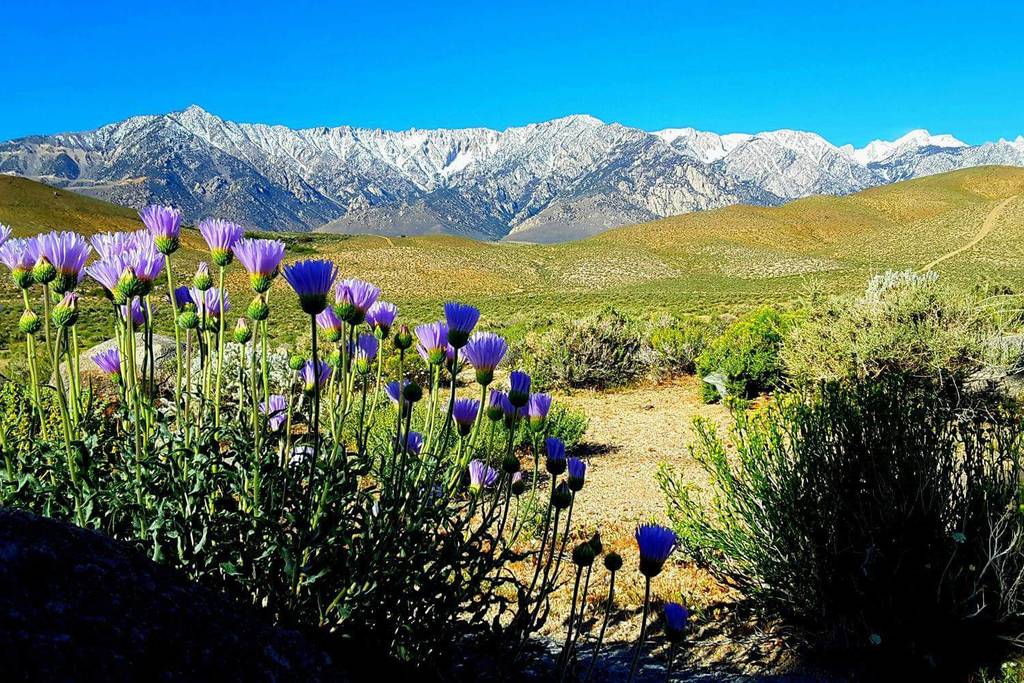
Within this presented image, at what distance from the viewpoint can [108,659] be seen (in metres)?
1.15

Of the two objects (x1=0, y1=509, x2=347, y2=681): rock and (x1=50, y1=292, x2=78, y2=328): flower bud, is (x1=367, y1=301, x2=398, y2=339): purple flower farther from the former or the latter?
(x1=0, y1=509, x2=347, y2=681): rock

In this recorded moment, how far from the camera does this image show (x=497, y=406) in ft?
8.42

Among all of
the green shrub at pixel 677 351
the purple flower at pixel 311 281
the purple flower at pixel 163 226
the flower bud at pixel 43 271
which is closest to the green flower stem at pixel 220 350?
the purple flower at pixel 163 226

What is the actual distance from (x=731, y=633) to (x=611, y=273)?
66674 millimetres

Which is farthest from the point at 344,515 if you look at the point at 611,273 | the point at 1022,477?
the point at 611,273

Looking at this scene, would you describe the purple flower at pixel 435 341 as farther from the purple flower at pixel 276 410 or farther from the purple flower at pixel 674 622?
the purple flower at pixel 674 622

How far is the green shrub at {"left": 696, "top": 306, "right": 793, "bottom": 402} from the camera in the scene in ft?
30.6

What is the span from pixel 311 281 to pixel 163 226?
29.6 inches

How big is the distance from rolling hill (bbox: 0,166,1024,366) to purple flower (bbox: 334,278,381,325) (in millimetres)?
38711

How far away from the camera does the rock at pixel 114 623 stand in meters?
1.11

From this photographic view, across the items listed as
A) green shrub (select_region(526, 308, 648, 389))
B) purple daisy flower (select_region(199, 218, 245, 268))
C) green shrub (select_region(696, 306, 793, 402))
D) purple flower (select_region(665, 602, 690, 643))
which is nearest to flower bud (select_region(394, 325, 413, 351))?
purple daisy flower (select_region(199, 218, 245, 268))

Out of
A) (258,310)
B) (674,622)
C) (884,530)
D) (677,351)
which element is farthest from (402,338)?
(677,351)

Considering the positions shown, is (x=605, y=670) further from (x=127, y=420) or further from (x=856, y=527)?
(x=127, y=420)

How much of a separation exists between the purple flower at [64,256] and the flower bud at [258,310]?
52cm
